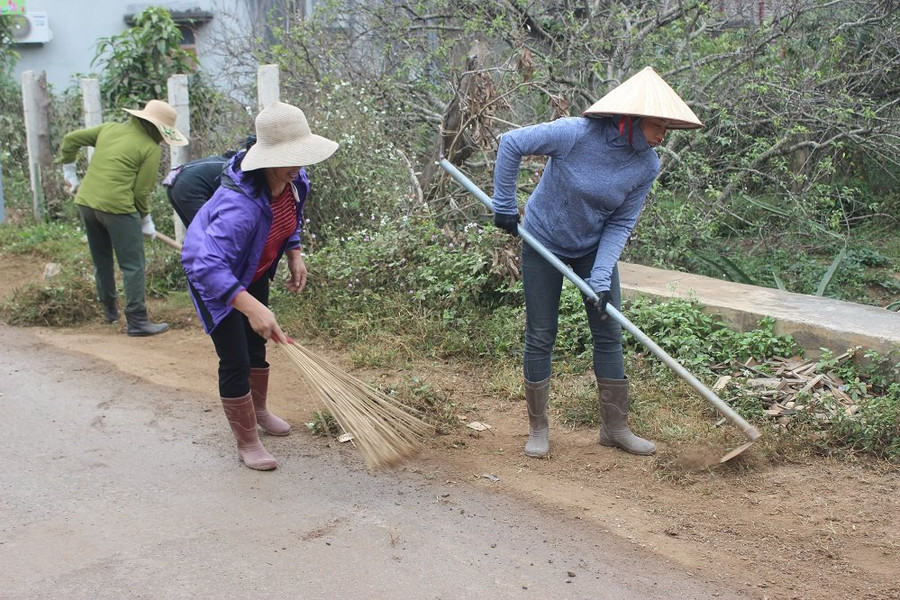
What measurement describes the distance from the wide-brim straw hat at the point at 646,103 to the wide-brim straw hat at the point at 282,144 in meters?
1.24

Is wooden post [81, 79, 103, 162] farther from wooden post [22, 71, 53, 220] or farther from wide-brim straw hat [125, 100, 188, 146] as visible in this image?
wide-brim straw hat [125, 100, 188, 146]

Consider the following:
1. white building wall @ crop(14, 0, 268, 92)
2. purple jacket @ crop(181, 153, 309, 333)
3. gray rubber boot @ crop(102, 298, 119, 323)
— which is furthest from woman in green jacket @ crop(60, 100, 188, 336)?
white building wall @ crop(14, 0, 268, 92)

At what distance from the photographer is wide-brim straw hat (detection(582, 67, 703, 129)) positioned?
12.7 feet

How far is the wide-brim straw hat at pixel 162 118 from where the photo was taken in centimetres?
641

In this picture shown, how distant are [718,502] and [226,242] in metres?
2.44

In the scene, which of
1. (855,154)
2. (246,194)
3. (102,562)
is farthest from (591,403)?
(855,154)

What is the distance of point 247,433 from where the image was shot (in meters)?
4.30

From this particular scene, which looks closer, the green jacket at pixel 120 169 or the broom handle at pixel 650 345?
the broom handle at pixel 650 345

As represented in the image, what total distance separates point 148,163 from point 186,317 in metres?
1.28

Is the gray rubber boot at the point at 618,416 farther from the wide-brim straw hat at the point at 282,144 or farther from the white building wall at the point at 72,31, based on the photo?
the white building wall at the point at 72,31

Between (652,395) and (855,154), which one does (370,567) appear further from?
(855,154)

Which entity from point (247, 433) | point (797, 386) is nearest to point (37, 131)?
point (247, 433)

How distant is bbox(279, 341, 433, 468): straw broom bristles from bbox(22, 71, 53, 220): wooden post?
7.43 metres

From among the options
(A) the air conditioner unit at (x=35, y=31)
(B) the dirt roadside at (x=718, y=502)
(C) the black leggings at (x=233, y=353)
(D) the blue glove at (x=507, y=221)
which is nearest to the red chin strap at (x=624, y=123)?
(D) the blue glove at (x=507, y=221)
